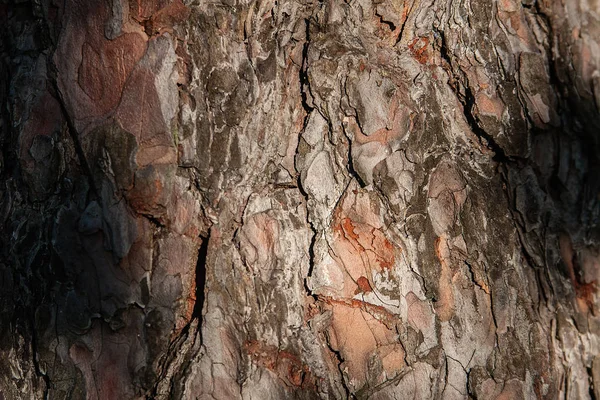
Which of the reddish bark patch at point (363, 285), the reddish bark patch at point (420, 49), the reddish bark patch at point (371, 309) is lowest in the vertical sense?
the reddish bark patch at point (371, 309)

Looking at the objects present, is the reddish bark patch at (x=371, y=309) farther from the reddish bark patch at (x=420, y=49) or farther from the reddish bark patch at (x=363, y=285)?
the reddish bark patch at (x=420, y=49)

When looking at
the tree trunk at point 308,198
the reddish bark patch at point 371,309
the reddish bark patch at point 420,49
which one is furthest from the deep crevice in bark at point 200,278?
the reddish bark patch at point 420,49

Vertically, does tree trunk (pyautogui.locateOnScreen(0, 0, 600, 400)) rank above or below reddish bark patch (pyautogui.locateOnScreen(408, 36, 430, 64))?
below

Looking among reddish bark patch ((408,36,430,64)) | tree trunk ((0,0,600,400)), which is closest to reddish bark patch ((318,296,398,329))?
tree trunk ((0,0,600,400))

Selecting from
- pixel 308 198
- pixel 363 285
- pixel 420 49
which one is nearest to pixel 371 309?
pixel 363 285

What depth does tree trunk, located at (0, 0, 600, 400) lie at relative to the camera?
3.97 feet

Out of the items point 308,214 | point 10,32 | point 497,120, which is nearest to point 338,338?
point 308,214

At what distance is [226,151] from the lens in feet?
3.98

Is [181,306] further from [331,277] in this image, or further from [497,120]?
[497,120]

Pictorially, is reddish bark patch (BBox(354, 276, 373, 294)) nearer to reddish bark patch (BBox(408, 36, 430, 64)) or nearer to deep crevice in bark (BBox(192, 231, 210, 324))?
deep crevice in bark (BBox(192, 231, 210, 324))

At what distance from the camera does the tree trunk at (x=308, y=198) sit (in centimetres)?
121

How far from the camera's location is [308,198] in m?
1.23

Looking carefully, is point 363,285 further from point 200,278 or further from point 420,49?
point 420,49

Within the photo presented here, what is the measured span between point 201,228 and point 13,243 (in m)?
0.40
